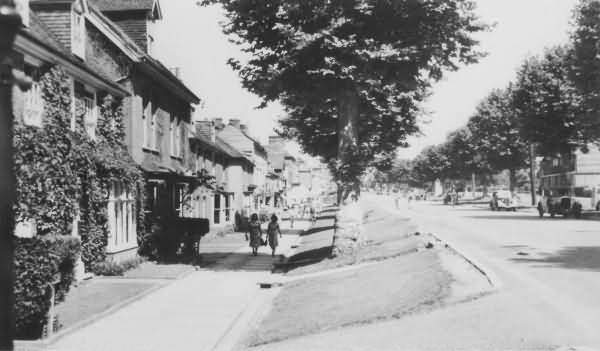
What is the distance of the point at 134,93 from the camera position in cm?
1981

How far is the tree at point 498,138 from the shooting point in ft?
214

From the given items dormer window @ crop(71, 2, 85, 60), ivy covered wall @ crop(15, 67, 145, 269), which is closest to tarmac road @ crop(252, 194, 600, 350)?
ivy covered wall @ crop(15, 67, 145, 269)

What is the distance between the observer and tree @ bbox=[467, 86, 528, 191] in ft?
214

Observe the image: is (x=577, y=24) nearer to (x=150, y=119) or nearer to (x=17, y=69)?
(x=150, y=119)

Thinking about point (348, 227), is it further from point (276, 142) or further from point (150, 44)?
point (276, 142)

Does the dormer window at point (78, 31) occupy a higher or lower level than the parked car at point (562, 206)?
higher

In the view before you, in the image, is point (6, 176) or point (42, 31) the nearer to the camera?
point (6, 176)

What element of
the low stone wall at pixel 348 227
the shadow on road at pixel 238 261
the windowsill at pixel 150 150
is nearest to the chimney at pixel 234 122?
the shadow on road at pixel 238 261

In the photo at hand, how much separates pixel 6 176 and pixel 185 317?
8826 millimetres

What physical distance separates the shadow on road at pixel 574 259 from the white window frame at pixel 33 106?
12.2 m

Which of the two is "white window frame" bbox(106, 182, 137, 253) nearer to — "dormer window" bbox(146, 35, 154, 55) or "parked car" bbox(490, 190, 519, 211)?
"dormer window" bbox(146, 35, 154, 55)

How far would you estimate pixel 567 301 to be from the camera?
9.30 meters

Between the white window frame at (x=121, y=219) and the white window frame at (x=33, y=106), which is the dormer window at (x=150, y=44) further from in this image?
the white window frame at (x=33, y=106)

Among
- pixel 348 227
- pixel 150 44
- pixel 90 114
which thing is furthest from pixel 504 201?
pixel 90 114
